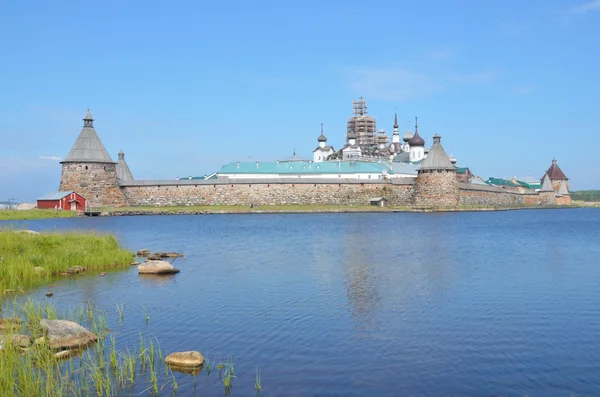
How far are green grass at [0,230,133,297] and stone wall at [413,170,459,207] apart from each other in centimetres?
4126

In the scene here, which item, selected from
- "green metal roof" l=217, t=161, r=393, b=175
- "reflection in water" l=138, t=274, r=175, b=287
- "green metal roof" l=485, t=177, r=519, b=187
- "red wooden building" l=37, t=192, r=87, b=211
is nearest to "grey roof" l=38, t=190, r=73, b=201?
"red wooden building" l=37, t=192, r=87, b=211

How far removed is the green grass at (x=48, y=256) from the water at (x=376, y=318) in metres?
0.68

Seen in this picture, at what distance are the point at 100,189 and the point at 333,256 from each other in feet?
126

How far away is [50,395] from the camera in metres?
6.14

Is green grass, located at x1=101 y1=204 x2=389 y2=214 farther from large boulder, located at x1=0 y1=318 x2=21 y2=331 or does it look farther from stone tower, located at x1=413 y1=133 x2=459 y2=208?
large boulder, located at x1=0 y1=318 x2=21 y2=331

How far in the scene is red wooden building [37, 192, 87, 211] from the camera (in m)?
48.8

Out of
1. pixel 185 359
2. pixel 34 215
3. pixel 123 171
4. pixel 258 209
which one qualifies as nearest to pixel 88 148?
pixel 123 171

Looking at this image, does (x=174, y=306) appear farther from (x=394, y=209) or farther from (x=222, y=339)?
(x=394, y=209)

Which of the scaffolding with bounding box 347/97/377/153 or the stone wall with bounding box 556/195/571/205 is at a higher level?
the scaffolding with bounding box 347/97/377/153

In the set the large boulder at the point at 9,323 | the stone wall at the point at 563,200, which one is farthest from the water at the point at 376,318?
the stone wall at the point at 563,200

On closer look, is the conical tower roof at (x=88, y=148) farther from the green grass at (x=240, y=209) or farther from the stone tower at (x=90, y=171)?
the green grass at (x=240, y=209)

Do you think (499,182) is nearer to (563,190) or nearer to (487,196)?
(563,190)

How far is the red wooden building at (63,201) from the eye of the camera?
4881 centimetres

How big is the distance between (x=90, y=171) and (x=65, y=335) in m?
47.1
